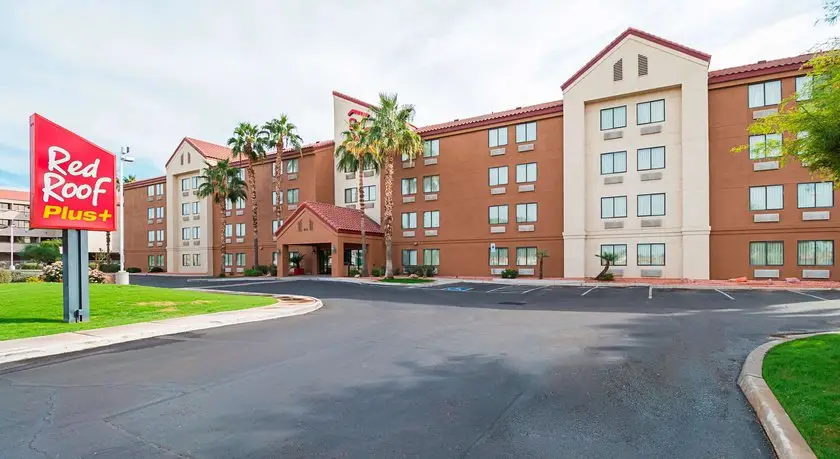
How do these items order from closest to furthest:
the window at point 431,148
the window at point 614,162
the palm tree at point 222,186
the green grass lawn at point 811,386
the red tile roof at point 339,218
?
1. the green grass lawn at point 811,386
2. the window at point 614,162
3. the red tile roof at point 339,218
4. the window at point 431,148
5. the palm tree at point 222,186

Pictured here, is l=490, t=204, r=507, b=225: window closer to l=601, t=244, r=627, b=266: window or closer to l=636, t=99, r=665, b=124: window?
l=601, t=244, r=627, b=266: window

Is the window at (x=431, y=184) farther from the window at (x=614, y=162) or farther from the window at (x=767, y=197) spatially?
the window at (x=767, y=197)

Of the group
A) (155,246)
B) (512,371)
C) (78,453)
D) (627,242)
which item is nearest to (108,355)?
(78,453)

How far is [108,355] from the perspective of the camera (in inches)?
352

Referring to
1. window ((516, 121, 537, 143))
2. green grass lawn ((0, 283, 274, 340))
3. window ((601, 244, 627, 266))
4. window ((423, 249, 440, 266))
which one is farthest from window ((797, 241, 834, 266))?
green grass lawn ((0, 283, 274, 340))

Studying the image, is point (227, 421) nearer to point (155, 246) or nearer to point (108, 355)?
point (108, 355)

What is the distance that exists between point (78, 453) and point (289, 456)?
6.95 feet

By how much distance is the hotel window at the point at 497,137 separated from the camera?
1368 inches

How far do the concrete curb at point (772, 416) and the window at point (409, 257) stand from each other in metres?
31.5

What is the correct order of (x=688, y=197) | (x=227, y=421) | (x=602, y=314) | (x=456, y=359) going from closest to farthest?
1. (x=227, y=421)
2. (x=456, y=359)
3. (x=602, y=314)
4. (x=688, y=197)

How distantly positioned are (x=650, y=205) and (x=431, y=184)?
1647 centimetres

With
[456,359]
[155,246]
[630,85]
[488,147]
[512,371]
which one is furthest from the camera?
[155,246]

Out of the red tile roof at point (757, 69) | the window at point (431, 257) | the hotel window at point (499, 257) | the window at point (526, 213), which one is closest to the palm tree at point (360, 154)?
the window at point (431, 257)

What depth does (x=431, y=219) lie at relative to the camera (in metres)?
37.5
